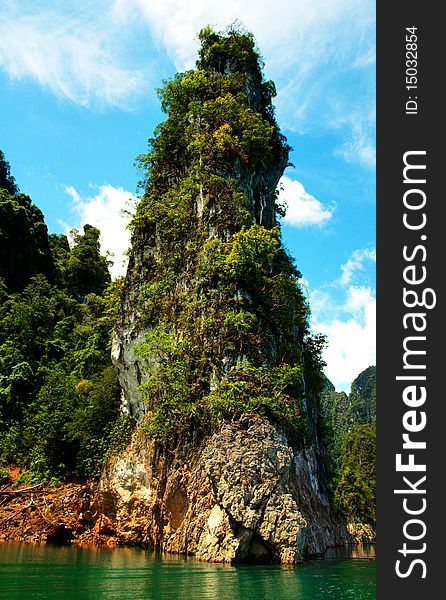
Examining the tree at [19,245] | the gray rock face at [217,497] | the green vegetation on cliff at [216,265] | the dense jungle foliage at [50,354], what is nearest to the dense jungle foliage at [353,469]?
the green vegetation on cliff at [216,265]

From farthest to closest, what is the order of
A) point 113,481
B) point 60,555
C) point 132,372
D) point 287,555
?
point 132,372 → point 113,481 → point 60,555 → point 287,555

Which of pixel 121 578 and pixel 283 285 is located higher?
pixel 283 285

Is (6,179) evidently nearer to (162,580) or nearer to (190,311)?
(190,311)

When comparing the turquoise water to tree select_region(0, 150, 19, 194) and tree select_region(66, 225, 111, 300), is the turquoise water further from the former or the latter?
tree select_region(0, 150, 19, 194)

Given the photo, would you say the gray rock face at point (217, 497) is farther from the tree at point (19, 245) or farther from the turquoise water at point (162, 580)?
the tree at point (19, 245)

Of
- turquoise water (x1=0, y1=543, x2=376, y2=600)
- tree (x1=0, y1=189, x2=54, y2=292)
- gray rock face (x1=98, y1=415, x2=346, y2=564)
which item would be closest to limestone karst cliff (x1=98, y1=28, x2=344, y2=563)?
gray rock face (x1=98, y1=415, x2=346, y2=564)

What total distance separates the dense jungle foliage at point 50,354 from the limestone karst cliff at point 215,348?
1.80 m

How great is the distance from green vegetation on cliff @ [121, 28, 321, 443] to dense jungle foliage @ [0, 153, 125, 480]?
335cm

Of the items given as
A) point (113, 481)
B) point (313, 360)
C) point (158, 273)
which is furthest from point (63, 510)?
point (313, 360)

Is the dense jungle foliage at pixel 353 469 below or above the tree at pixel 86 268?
below

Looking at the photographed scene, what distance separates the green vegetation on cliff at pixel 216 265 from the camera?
14.7 metres

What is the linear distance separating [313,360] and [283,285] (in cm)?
829

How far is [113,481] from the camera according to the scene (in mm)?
16297

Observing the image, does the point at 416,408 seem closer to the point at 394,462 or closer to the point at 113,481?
the point at 394,462
